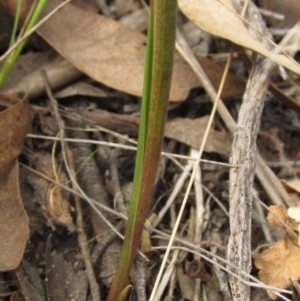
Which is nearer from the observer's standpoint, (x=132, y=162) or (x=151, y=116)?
(x=151, y=116)

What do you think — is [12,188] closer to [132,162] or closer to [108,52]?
[132,162]

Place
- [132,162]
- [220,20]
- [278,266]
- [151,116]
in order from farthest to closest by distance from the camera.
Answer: [132,162] < [220,20] < [278,266] < [151,116]

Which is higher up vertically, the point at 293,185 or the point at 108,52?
the point at 108,52

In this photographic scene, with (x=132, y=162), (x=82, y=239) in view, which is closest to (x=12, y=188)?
(x=82, y=239)

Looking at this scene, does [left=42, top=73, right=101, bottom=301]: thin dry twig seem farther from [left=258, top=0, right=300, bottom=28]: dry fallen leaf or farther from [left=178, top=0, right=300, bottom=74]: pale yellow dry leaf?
[left=258, top=0, right=300, bottom=28]: dry fallen leaf

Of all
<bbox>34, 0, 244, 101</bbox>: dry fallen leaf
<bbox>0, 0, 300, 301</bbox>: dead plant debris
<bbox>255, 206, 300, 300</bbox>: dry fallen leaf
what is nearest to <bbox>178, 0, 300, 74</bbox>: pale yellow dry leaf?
<bbox>0, 0, 300, 301</bbox>: dead plant debris

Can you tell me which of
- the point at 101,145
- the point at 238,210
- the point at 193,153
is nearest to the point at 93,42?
the point at 101,145
